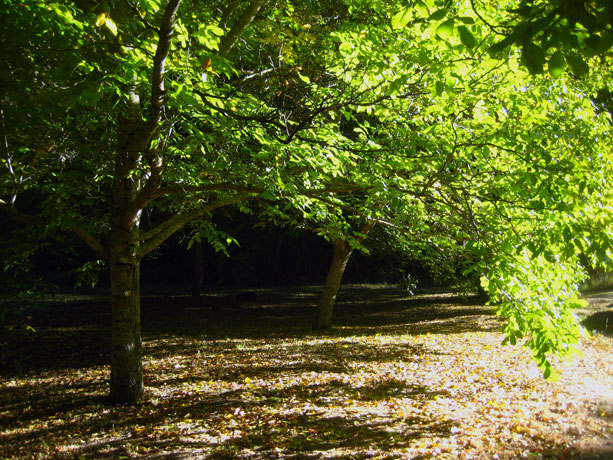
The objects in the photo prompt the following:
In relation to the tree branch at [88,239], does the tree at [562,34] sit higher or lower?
higher

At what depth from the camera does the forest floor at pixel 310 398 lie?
488cm

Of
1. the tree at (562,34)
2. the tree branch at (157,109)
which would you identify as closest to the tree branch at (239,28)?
the tree branch at (157,109)

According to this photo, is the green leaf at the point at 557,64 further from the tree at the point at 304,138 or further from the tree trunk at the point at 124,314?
the tree trunk at the point at 124,314

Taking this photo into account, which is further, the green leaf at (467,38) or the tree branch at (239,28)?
the tree branch at (239,28)

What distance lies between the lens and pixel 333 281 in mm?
12148

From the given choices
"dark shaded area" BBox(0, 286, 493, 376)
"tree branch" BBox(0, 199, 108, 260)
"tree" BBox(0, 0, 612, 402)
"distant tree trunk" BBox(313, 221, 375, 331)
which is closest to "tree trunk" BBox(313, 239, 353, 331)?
"distant tree trunk" BBox(313, 221, 375, 331)

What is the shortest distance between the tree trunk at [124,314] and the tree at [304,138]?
2 cm

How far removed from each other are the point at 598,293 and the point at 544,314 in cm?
1678

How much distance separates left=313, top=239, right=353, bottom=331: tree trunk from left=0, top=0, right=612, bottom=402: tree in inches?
187

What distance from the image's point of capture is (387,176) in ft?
18.4

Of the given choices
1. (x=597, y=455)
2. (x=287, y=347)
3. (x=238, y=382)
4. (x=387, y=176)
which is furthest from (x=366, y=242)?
(x=597, y=455)

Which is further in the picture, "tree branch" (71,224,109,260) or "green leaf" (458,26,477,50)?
"tree branch" (71,224,109,260)

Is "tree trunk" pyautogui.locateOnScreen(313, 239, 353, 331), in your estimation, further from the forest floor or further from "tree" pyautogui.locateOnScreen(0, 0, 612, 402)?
"tree" pyautogui.locateOnScreen(0, 0, 612, 402)

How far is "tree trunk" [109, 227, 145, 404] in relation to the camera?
6.05m
